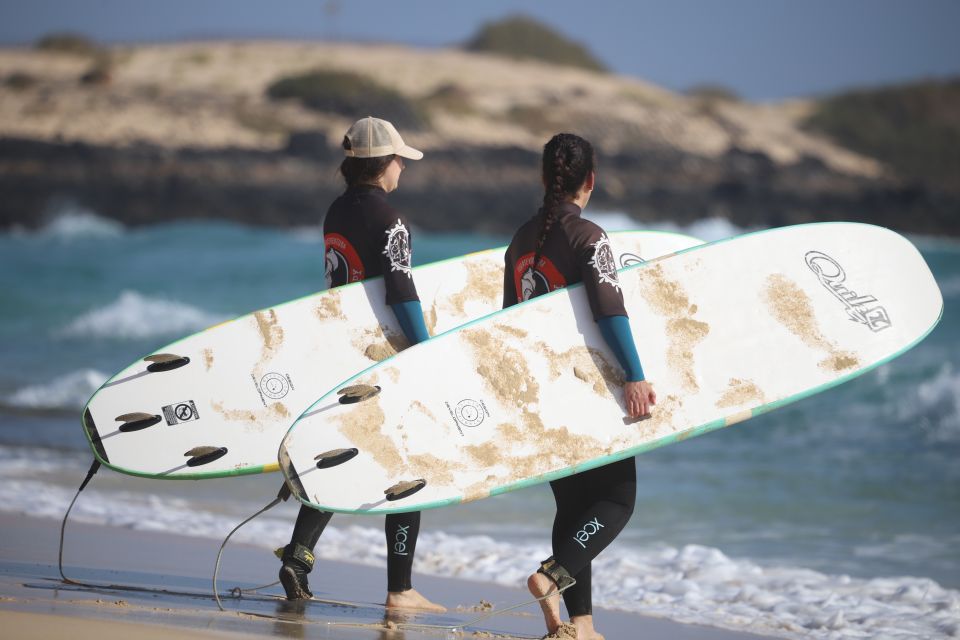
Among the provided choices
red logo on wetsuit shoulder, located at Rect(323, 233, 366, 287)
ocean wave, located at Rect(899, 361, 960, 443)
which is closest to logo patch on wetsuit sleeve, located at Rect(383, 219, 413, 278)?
red logo on wetsuit shoulder, located at Rect(323, 233, 366, 287)

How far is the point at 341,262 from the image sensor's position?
3330 mm

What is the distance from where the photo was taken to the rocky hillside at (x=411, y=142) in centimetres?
3831

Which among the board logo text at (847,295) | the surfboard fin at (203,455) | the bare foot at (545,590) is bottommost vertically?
the bare foot at (545,590)

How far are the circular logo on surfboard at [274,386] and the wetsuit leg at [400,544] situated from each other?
1.90 ft

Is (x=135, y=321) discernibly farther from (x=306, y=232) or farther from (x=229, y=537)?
(x=306, y=232)

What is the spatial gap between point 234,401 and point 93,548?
1081 mm

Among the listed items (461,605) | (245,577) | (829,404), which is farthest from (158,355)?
(829,404)

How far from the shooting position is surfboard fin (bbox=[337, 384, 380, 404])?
295 centimetres

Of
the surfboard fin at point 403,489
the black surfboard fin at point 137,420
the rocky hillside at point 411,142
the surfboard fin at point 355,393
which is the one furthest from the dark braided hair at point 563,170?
the rocky hillside at point 411,142

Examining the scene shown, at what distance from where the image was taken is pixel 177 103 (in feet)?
147

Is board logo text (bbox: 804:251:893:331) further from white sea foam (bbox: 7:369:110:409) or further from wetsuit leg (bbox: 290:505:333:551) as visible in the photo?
white sea foam (bbox: 7:369:110:409)

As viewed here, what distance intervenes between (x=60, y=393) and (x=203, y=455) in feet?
21.2

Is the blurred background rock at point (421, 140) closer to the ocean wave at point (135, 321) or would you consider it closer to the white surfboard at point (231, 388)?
the ocean wave at point (135, 321)

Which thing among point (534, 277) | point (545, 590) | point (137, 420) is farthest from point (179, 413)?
point (545, 590)
